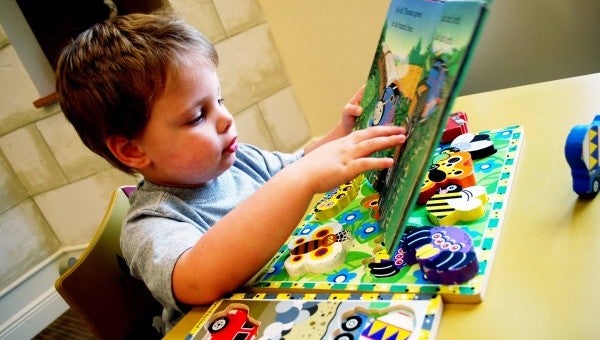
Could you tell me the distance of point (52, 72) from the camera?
6.02 feet

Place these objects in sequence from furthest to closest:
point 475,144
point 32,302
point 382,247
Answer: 1. point 32,302
2. point 475,144
3. point 382,247

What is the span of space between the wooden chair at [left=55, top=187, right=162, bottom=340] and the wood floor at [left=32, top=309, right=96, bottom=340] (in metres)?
1.11

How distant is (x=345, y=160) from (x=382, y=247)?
109 mm

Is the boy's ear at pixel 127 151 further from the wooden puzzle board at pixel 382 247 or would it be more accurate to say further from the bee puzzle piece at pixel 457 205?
the bee puzzle piece at pixel 457 205

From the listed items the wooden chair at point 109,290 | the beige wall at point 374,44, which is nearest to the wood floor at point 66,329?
the wooden chair at point 109,290

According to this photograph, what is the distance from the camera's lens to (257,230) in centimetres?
51

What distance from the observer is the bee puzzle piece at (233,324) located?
0.44 m

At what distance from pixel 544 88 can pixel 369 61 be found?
0.99 meters

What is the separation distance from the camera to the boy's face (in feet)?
2.03

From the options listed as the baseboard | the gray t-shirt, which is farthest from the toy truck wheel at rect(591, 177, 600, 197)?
the baseboard

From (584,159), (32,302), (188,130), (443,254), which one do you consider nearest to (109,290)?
(188,130)

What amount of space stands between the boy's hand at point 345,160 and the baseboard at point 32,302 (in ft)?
5.65

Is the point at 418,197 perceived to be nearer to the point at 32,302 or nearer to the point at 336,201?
the point at 336,201

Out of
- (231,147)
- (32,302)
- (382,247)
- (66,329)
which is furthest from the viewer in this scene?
(32,302)
